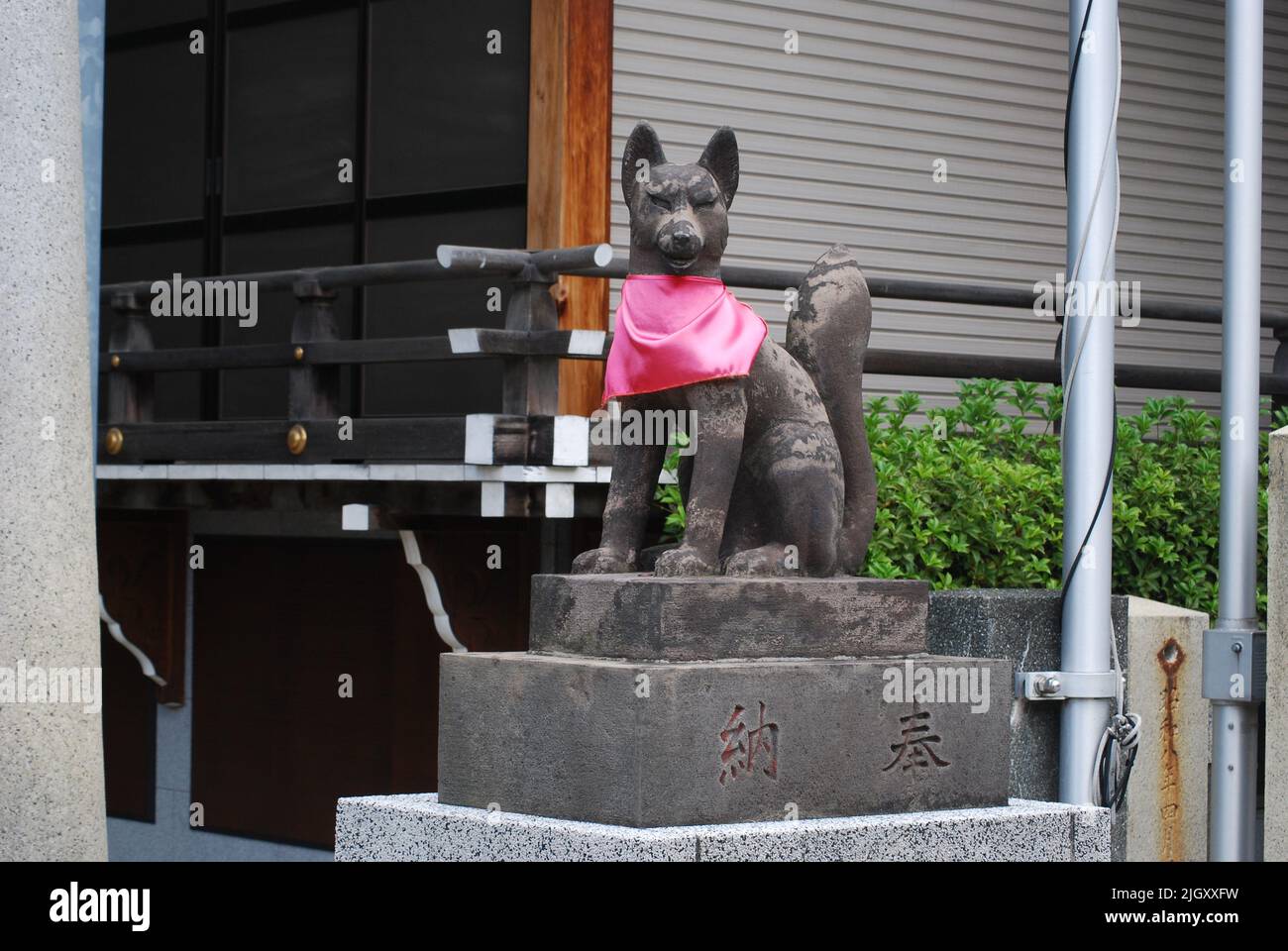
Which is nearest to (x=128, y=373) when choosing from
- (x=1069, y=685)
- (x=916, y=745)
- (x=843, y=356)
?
(x=843, y=356)

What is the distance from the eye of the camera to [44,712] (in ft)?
18.9

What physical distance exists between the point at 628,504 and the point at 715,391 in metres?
0.48

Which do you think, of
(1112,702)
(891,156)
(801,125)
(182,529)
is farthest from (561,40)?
(1112,702)

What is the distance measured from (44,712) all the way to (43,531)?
0.55m

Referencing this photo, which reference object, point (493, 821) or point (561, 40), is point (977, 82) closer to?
point (561, 40)

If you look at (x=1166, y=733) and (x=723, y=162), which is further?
(x=1166, y=733)

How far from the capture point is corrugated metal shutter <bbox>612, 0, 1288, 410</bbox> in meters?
11.4

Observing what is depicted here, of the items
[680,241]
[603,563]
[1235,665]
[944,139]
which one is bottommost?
[1235,665]

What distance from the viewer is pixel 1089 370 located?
703cm

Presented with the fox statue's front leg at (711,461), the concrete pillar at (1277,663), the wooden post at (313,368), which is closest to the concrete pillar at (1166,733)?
the concrete pillar at (1277,663)

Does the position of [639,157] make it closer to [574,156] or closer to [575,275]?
[575,275]

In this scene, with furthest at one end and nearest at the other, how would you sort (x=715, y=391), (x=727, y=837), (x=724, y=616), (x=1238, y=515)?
(x=1238, y=515), (x=715, y=391), (x=724, y=616), (x=727, y=837)
